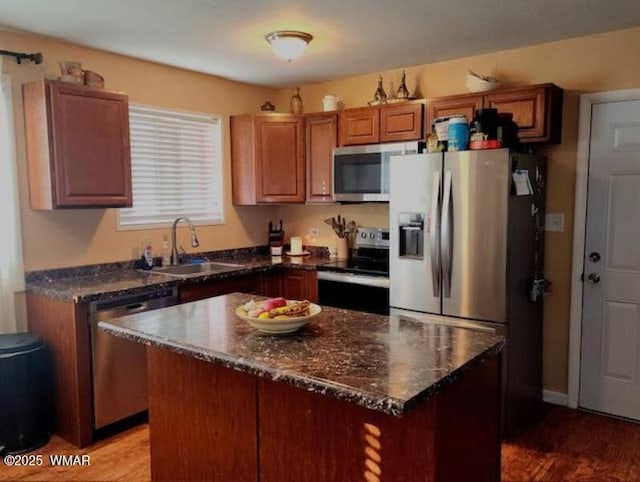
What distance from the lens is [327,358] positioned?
1654 millimetres

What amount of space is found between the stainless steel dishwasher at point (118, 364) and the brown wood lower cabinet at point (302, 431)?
2.98 ft

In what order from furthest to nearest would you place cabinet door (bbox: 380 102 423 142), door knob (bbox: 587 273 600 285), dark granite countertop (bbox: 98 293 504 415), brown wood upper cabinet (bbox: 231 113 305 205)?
brown wood upper cabinet (bbox: 231 113 305 205) → cabinet door (bbox: 380 102 423 142) → door knob (bbox: 587 273 600 285) → dark granite countertop (bbox: 98 293 504 415)

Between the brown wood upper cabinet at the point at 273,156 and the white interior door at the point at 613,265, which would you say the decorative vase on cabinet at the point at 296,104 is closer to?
the brown wood upper cabinet at the point at 273,156

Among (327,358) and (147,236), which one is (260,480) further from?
(147,236)

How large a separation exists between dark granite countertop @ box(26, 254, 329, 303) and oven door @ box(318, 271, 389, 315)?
190 millimetres

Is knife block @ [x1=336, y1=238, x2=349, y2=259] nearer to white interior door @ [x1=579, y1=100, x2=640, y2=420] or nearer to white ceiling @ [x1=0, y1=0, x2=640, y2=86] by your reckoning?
white ceiling @ [x1=0, y1=0, x2=640, y2=86]

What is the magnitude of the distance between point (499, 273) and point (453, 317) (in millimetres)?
392

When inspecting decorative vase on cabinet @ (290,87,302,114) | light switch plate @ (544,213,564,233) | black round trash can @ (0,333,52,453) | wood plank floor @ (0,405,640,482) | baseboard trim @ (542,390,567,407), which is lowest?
wood plank floor @ (0,405,640,482)

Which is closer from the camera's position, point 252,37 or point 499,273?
point 499,273

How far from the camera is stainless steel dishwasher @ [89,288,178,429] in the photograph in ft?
9.59

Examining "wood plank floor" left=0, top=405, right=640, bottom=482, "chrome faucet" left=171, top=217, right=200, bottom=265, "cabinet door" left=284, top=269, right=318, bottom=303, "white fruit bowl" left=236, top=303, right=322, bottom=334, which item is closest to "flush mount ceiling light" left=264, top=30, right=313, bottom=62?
"chrome faucet" left=171, top=217, right=200, bottom=265

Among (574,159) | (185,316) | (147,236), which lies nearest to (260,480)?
(185,316)

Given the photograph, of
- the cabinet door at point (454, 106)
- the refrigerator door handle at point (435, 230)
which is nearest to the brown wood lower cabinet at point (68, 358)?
the refrigerator door handle at point (435, 230)

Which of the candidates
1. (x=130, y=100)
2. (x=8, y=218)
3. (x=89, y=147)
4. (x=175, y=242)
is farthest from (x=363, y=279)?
(x=8, y=218)
